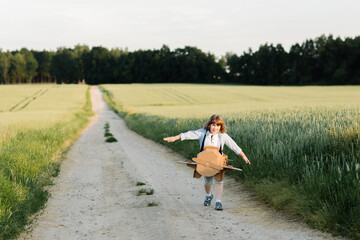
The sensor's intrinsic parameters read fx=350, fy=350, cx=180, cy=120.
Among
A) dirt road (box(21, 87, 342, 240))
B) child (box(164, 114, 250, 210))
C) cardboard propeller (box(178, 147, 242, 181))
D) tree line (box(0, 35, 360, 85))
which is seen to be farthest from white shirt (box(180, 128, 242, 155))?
tree line (box(0, 35, 360, 85))

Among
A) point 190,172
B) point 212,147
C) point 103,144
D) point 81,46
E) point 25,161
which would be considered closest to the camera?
point 212,147

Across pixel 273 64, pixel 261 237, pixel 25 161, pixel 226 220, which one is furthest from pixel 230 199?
pixel 273 64

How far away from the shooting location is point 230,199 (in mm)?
7559

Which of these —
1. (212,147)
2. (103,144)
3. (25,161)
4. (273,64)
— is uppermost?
(273,64)

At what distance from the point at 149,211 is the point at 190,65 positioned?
4841 inches

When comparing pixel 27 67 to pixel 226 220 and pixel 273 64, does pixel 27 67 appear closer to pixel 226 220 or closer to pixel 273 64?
pixel 273 64

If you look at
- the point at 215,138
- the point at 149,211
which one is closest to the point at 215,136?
the point at 215,138

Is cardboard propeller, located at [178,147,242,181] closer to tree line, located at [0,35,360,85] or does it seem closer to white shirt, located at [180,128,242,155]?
white shirt, located at [180,128,242,155]

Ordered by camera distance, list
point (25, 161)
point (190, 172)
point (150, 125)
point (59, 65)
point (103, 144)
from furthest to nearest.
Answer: point (59, 65) → point (150, 125) → point (103, 144) → point (190, 172) → point (25, 161)

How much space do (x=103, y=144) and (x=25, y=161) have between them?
907 centimetres

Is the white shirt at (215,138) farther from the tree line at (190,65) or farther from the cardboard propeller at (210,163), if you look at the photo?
the tree line at (190,65)

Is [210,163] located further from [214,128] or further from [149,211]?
[149,211]

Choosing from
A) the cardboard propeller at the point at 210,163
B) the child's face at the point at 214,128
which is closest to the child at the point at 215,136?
the child's face at the point at 214,128

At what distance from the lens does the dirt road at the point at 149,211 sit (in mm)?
5551
